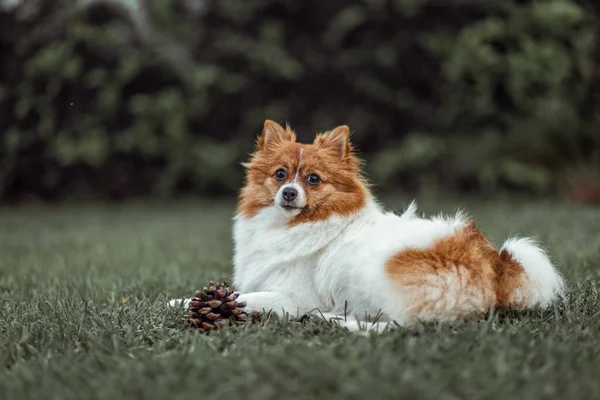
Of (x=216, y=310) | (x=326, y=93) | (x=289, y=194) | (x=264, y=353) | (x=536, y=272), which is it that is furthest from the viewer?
(x=326, y=93)

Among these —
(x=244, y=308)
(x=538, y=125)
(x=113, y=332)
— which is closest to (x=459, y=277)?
(x=244, y=308)

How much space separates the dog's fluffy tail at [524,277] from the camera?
105 inches

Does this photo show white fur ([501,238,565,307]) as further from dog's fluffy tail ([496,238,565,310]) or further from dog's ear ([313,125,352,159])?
dog's ear ([313,125,352,159])

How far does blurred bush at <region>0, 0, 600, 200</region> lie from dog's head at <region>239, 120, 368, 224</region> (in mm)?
6836

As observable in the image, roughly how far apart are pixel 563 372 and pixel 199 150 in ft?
31.2

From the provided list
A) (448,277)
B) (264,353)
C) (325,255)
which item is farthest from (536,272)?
(264,353)

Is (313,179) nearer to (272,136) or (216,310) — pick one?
(272,136)

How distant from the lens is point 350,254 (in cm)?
286

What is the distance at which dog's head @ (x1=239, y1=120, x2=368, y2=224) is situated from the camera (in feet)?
9.82

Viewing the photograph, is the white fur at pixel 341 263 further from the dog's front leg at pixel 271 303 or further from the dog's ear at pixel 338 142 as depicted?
the dog's ear at pixel 338 142

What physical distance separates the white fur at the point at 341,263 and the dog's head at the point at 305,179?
0.16 ft

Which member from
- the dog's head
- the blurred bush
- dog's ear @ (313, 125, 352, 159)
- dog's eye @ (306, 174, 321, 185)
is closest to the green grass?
the dog's head

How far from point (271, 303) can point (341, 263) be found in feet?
1.18

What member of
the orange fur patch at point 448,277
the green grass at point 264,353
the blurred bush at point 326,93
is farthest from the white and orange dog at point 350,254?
the blurred bush at point 326,93
